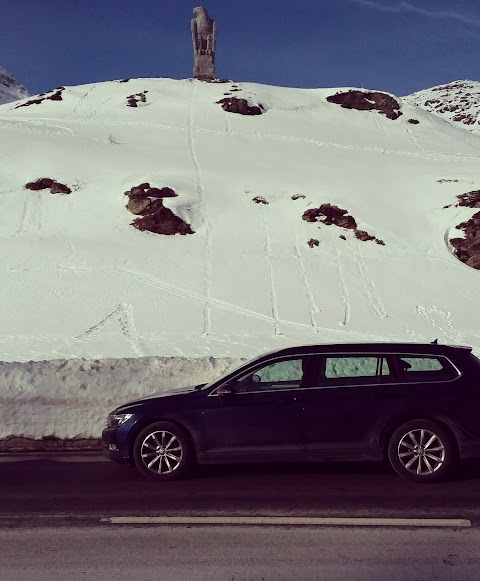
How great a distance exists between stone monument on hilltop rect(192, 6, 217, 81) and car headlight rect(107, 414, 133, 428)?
75.9 meters

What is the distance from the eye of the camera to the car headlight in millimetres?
7817

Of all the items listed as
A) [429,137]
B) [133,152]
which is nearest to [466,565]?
[133,152]

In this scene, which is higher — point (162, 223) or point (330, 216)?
point (330, 216)

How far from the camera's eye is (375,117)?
217ft

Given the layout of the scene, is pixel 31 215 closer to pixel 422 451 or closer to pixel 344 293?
pixel 344 293

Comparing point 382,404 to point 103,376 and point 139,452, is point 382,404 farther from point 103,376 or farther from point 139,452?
point 103,376

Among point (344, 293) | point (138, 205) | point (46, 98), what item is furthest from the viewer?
point (46, 98)

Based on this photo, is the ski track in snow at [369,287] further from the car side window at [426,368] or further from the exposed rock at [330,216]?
the car side window at [426,368]

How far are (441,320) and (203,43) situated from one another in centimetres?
6139

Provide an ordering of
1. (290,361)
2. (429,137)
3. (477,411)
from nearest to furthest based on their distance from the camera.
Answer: (477,411) < (290,361) < (429,137)

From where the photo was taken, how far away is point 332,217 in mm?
39500

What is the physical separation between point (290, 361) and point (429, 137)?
58.0 m

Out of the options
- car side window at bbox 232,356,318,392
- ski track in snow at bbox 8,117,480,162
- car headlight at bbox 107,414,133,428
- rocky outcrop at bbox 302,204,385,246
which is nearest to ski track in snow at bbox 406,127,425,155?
ski track in snow at bbox 8,117,480,162

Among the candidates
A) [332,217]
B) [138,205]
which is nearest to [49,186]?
[138,205]
